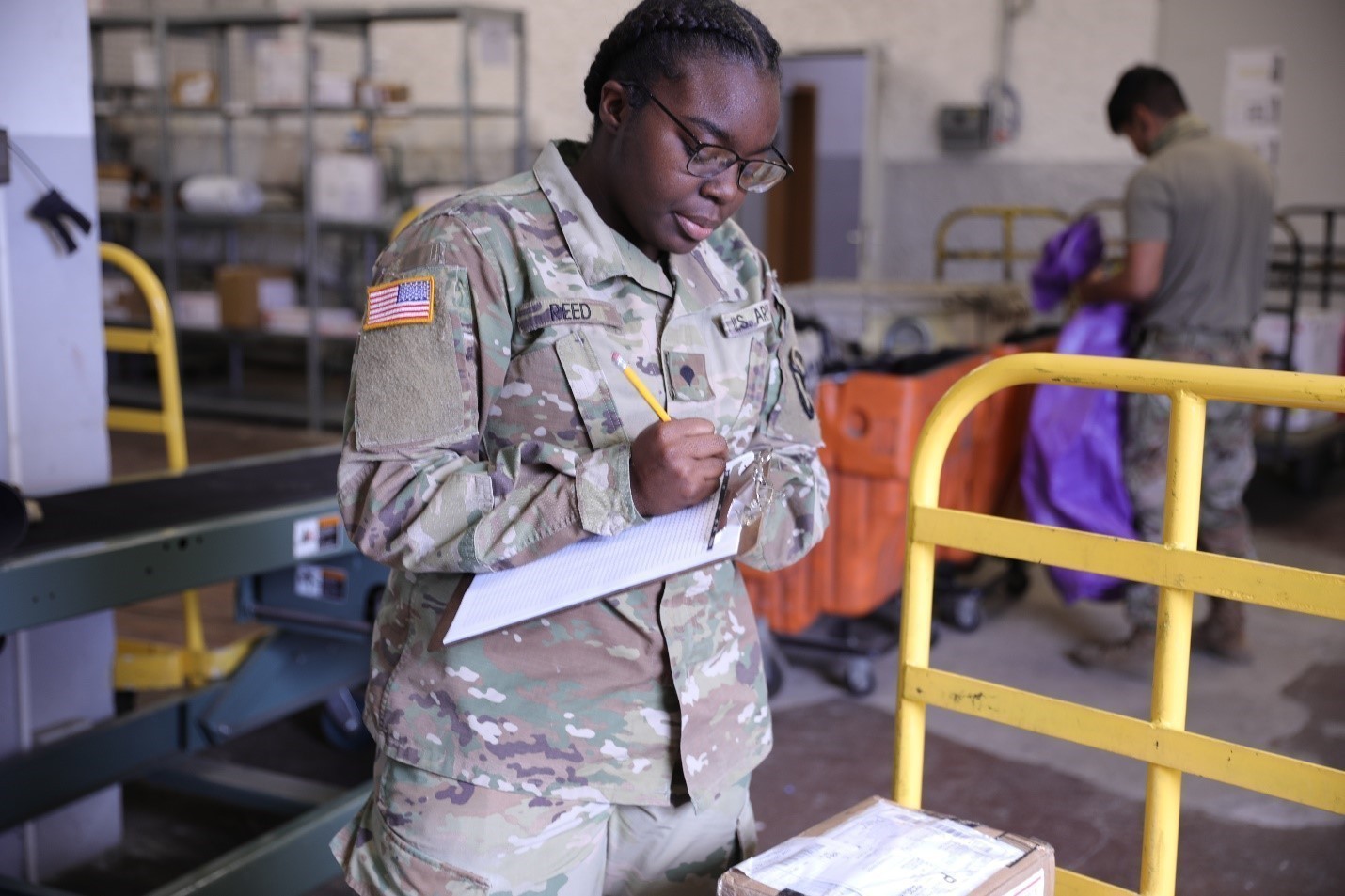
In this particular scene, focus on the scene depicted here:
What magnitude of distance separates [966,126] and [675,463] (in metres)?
7.55

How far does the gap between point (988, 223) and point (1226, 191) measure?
4.39m

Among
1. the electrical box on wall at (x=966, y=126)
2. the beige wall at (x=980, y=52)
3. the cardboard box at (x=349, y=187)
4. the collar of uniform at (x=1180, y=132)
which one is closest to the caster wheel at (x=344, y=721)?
the collar of uniform at (x=1180, y=132)

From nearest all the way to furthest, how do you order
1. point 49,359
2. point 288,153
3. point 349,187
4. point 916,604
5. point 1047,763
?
point 916,604 → point 49,359 → point 1047,763 → point 349,187 → point 288,153

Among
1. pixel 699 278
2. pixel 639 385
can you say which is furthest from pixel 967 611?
pixel 639 385

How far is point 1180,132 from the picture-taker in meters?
4.27

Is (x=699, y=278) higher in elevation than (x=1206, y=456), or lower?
higher

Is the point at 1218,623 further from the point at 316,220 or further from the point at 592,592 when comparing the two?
the point at 316,220

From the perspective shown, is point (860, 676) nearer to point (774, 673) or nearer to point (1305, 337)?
point (774, 673)

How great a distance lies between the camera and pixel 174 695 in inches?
120

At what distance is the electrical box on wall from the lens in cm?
827

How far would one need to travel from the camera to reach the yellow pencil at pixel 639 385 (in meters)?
1.35

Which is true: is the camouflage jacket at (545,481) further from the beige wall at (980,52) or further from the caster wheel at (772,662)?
the beige wall at (980,52)

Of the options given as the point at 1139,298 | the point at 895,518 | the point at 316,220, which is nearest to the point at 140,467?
the point at 316,220

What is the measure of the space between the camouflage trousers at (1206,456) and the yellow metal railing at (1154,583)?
9.41 feet
